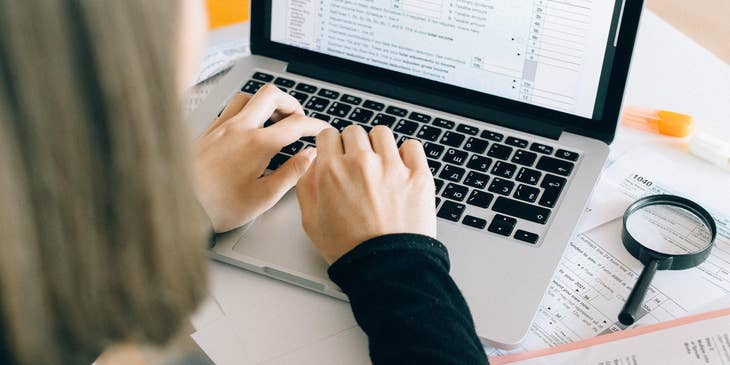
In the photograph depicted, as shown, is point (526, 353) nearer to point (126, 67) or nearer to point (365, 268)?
point (365, 268)

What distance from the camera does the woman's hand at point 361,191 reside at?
0.71 m

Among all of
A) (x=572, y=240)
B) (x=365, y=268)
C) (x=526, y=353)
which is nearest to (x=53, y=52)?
(x=365, y=268)

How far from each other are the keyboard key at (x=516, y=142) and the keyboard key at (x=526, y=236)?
135 millimetres

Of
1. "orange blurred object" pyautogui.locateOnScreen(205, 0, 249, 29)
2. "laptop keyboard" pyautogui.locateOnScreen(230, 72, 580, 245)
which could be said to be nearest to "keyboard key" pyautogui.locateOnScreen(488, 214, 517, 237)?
"laptop keyboard" pyautogui.locateOnScreen(230, 72, 580, 245)

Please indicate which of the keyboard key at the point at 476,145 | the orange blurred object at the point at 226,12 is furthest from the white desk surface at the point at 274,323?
the orange blurred object at the point at 226,12

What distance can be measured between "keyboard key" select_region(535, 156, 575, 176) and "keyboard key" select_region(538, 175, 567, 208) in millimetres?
11

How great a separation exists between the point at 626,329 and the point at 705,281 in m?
0.11

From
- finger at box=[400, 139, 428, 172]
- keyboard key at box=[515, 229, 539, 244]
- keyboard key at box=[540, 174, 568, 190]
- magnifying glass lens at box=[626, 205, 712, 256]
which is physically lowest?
keyboard key at box=[515, 229, 539, 244]

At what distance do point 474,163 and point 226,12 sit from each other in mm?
566

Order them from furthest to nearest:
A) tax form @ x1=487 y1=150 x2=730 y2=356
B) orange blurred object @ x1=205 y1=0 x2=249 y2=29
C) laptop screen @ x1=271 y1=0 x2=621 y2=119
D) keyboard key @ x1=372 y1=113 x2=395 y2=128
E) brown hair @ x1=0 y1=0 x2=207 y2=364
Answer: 1. orange blurred object @ x1=205 y1=0 x2=249 y2=29
2. keyboard key @ x1=372 y1=113 x2=395 y2=128
3. laptop screen @ x1=271 y1=0 x2=621 y2=119
4. tax form @ x1=487 y1=150 x2=730 y2=356
5. brown hair @ x1=0 y1=0 x2=207 y2=364

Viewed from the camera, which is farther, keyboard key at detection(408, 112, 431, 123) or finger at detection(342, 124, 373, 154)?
keyboard key at detection(408, 112, 431, 123)

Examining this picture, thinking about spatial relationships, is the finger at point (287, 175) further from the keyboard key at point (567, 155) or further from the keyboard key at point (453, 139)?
the keyboard key at point (567, 155)

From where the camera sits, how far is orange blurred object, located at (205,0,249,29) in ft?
3.97

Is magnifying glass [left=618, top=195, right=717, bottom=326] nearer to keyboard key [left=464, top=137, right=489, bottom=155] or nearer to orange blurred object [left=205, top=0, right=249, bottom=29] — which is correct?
keyboard key [left=464, top=137, right=489, bottom=155]
